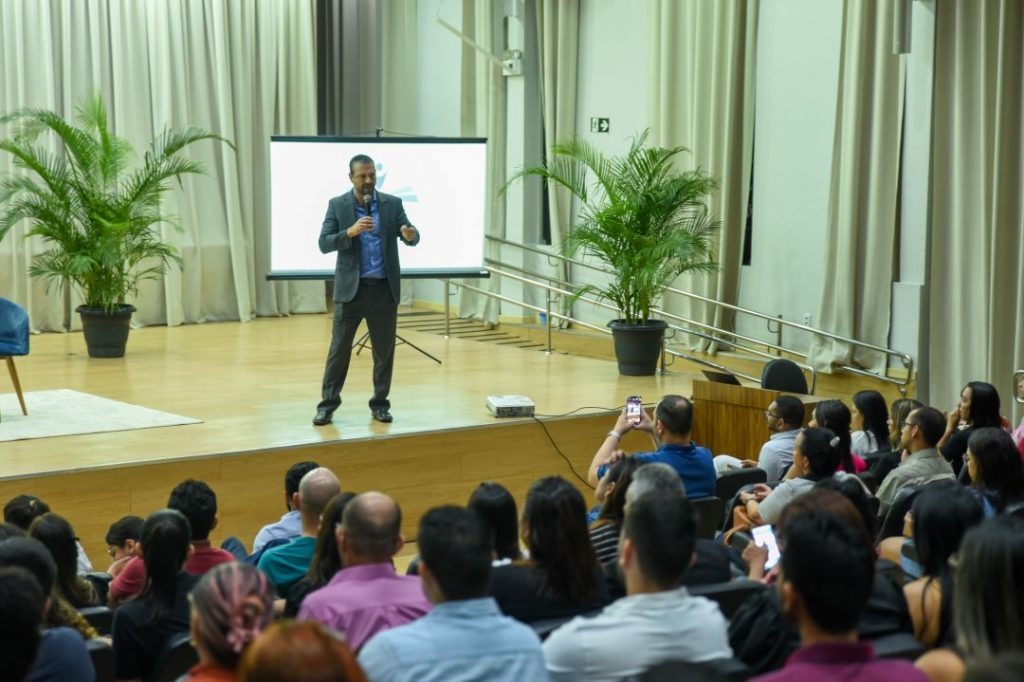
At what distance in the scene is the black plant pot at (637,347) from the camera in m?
9.49

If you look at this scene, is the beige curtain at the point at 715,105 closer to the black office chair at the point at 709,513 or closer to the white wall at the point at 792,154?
the white wall at the point at 792,154

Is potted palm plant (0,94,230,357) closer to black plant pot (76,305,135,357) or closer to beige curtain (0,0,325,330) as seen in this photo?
black plant pot (76,305,135,357)

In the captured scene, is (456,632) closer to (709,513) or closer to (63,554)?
(63,554)

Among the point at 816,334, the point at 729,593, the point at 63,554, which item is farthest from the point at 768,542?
the point at 816,334

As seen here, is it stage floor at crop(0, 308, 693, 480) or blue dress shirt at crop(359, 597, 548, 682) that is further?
stage floor at crop(0, 308, 693, 480)

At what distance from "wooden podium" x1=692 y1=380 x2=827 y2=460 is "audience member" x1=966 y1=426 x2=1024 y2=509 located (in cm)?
321

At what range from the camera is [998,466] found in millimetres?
4199

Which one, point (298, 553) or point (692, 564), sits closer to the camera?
point (692, 564)

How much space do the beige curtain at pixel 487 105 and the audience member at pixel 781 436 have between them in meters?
7.03

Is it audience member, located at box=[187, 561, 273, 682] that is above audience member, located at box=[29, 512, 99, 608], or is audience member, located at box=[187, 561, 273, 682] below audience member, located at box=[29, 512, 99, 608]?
above

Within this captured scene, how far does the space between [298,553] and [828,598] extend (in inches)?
85.2

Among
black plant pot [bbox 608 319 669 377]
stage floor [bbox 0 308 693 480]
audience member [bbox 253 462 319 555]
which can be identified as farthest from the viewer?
black plant pot [bbox 608 319 669 377]

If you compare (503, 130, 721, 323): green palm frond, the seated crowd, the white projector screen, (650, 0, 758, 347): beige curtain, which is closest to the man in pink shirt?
the seated crowd

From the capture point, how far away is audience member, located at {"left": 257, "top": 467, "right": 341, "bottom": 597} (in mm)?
4105
